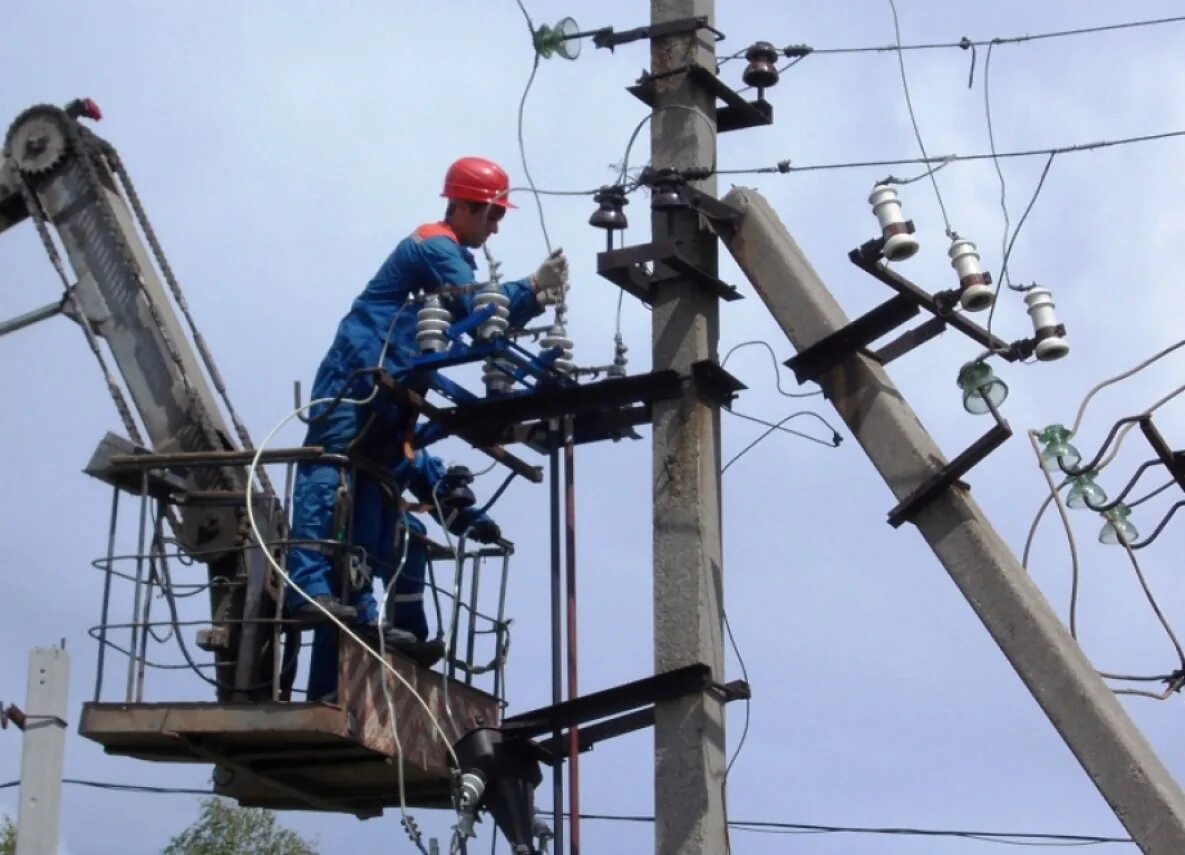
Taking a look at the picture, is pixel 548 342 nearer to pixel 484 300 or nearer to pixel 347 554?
pixel 484 300

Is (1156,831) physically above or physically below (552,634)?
below

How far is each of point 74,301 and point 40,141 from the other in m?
1.03

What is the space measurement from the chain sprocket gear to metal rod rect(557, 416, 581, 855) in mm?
3951

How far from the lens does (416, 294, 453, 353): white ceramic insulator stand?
11.4m

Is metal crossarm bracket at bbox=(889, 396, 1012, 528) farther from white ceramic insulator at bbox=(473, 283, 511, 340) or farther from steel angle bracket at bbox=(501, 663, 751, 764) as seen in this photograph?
white ceramic insulator at bbox=(473, 283, 511, 340)

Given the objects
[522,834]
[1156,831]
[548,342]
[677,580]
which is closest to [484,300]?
[548,342]

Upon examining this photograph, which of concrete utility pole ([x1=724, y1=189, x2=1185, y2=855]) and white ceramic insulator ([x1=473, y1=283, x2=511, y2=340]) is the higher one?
white ceramic insulator ([x1=473, y1=283, x2=511, y2=340])

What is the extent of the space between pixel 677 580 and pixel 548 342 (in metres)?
1.76

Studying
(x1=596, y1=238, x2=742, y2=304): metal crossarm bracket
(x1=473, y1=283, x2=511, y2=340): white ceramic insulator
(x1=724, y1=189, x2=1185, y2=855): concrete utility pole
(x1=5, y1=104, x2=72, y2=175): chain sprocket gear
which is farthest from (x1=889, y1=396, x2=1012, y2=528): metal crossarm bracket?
(x1=5, y1=104, x2=72, y2=175): chain sprocket gear

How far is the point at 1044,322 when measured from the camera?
9930 millimetres

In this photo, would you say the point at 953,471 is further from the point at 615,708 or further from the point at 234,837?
the point at 234,837

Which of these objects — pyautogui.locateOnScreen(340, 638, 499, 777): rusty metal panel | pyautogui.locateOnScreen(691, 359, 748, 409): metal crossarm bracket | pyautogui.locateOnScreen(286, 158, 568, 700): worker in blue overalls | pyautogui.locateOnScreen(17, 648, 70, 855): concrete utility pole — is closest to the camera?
pyautogui.locateOnScreen(17, 648, 70, 855): concrete utility pole

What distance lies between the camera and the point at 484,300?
444 inches

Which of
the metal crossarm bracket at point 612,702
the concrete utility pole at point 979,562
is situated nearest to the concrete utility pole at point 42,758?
the metal crossarm bracket at point 612,702
